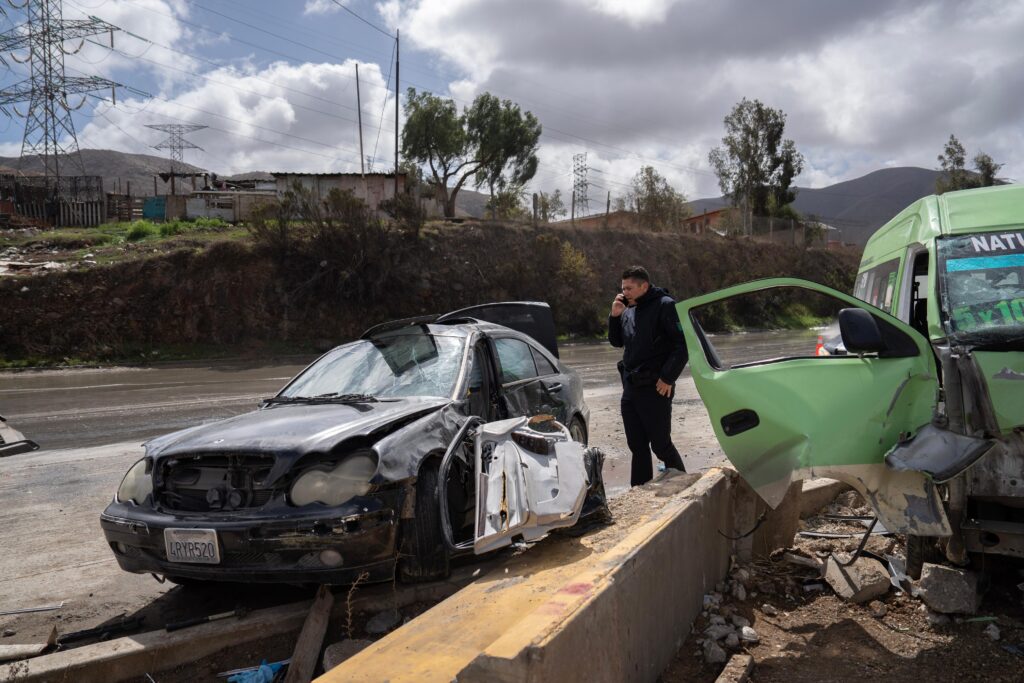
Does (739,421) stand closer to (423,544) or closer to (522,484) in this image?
(522,484)

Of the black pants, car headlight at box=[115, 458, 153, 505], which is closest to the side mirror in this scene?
the black pants

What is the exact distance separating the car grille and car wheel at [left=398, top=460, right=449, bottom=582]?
69 centimetres

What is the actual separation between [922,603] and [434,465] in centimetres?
273

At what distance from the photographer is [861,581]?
425cm

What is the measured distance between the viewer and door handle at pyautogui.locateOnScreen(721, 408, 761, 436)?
3.94 metres

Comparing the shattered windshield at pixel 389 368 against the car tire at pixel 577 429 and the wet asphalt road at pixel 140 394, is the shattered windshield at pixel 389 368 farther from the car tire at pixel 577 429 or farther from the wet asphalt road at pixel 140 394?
the wet asphalt road at pixel 140 394

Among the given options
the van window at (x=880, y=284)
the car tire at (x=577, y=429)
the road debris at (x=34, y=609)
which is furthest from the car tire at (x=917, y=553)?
the road debris at (x=34, y=609)

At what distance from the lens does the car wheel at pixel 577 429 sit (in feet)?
21.3

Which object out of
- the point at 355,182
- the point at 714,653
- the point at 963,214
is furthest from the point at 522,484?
the point at 355,182

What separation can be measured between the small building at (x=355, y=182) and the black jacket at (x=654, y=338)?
3445 centimetres

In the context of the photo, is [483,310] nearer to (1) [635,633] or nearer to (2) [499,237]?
(1) [635,633]

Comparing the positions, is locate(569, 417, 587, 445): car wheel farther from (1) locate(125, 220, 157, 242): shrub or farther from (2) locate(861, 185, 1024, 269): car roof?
(1) locate(125, 220, 157, 242): shrub

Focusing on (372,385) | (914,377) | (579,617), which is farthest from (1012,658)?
(372,385)

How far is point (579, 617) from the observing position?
2.72m
